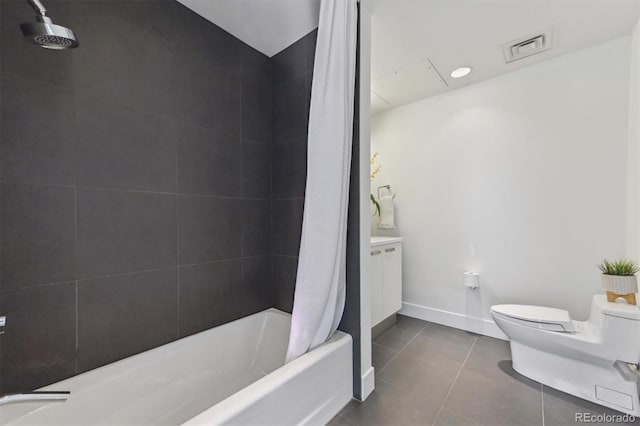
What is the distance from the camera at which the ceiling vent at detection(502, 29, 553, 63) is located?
1.79 meters

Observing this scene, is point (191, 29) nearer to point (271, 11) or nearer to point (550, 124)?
point (271, 11)

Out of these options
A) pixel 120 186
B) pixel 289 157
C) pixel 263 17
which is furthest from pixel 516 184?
pixel 120 186

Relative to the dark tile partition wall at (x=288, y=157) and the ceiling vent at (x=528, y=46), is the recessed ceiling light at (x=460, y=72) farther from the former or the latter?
the dark tile partition wall at (x=288, y=157)

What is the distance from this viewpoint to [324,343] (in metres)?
1.43

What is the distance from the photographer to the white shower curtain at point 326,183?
4.57ft

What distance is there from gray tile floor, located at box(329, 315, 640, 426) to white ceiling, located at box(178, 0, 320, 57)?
2.41 m

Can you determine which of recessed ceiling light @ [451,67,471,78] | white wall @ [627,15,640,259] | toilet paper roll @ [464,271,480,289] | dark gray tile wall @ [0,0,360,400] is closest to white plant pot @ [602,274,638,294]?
white wall @ [627,15,640,259]

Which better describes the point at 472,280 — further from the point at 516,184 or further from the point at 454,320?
the point at 516,184

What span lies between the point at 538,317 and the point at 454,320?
879 millimetres

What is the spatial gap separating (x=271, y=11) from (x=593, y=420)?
294 cm

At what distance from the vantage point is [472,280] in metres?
2.32

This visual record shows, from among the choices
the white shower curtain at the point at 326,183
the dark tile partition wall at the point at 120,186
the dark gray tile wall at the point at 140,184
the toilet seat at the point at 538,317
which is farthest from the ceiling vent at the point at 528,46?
the toilet seat at the point at 538,317

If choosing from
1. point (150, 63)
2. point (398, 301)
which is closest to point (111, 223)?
point (150, 63)

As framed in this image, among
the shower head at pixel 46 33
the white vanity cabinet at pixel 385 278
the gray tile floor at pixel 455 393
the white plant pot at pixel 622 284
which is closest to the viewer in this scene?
the shower head at pixel 46 33
